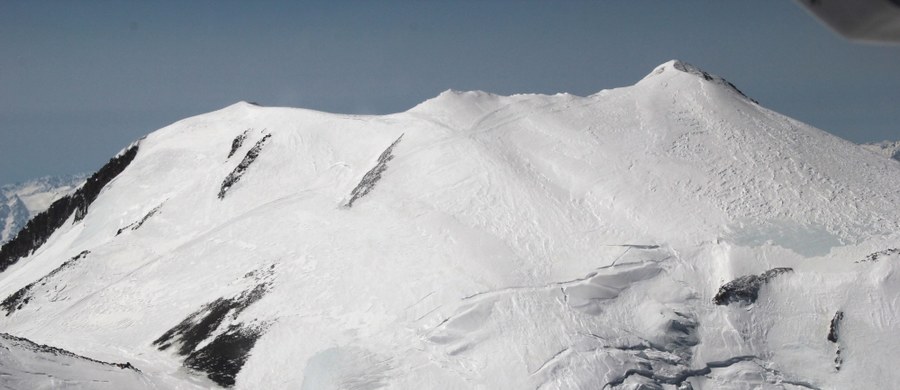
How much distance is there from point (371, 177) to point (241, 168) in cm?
1375

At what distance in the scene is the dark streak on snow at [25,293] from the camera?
50688 mm

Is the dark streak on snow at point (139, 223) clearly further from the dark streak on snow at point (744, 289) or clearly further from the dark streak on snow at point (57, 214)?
the dark streak on snow at point (744, 289)

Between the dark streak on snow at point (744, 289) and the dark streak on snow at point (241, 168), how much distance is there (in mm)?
34281

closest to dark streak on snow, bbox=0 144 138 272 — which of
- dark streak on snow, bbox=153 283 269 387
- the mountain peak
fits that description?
dark streak on snow, bbox=153 283 269 387

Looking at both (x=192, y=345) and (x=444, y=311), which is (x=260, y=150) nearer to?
(x=192, y=345)

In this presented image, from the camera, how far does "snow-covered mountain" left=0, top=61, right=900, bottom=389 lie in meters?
33.9

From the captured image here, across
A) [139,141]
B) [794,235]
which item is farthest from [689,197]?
[139,141]

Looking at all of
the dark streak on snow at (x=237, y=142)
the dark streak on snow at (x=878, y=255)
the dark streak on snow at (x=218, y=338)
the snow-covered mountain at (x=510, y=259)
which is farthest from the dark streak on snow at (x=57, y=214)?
the dark streak on snow at (x=878, y=255)

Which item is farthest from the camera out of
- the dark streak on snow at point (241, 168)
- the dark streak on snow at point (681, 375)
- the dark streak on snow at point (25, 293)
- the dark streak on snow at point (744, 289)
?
the dark streak on snow at point (241, 168)

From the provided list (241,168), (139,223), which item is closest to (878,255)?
(241,168)

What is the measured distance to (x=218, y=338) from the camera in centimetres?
3862

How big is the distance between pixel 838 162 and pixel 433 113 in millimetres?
25335

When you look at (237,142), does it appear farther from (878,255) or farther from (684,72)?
(878,255)

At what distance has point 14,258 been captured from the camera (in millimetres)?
68688
